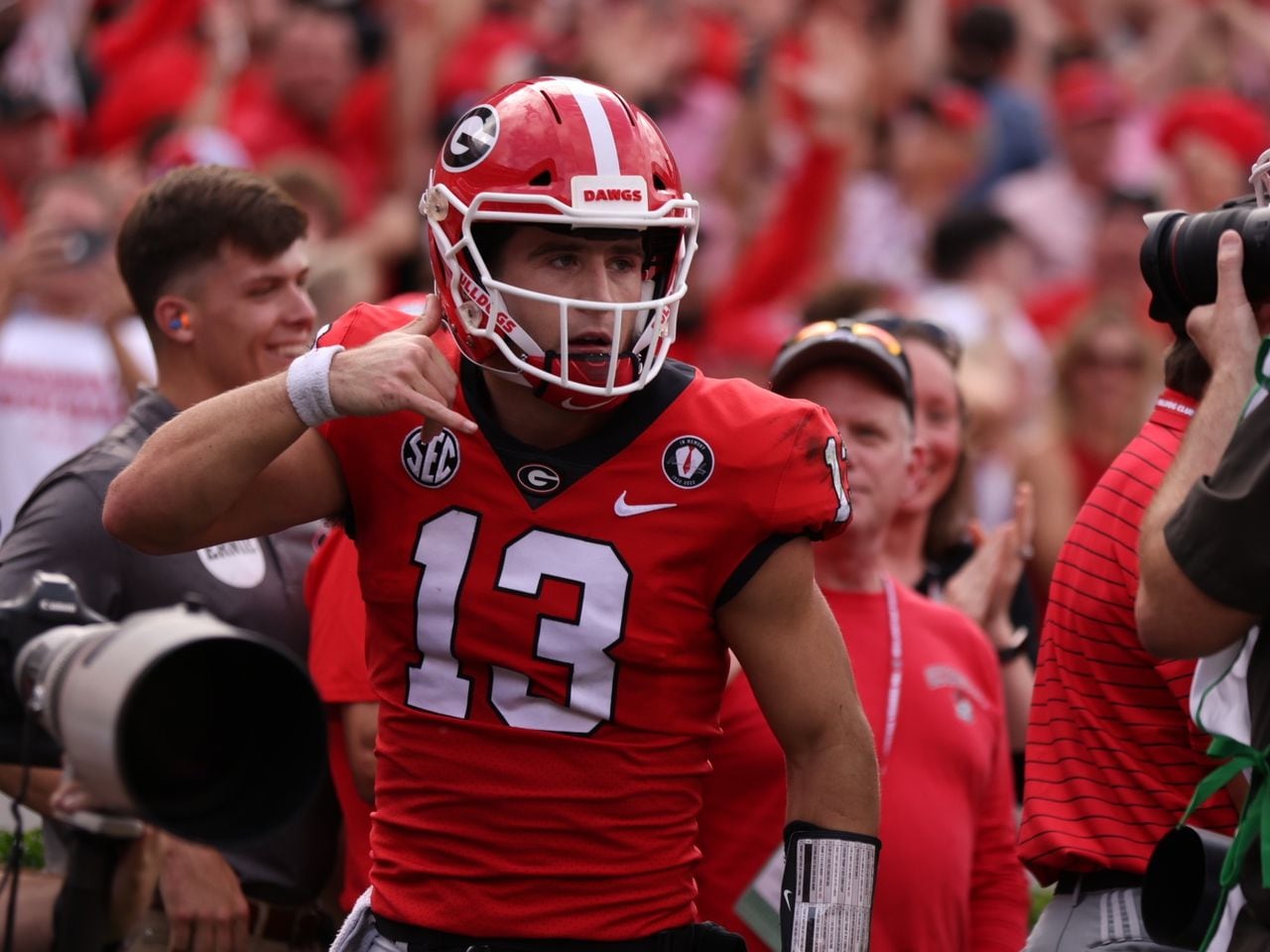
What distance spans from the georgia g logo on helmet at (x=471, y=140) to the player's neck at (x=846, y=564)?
4.62ft

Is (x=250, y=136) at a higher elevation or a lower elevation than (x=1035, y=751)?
higher

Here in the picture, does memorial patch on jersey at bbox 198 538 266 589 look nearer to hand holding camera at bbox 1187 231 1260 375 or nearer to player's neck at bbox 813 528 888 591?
player's neck at bbox 813 528 888 591

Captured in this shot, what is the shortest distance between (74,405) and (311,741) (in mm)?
4540

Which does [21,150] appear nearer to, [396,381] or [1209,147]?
[1209,147]

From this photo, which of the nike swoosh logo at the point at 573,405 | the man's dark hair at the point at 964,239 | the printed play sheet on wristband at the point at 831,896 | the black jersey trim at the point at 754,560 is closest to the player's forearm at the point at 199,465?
the nike swoosh logo at the point at 573,405

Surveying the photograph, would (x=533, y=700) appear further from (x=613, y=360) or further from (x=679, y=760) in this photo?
(x=613, y=360)

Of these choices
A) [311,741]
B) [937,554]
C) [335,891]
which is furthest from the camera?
[937,554]

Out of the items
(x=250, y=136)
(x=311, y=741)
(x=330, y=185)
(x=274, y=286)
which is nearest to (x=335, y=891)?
(x=274, y=286)

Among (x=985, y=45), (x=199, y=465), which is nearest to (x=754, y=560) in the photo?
(x=199, y=465)

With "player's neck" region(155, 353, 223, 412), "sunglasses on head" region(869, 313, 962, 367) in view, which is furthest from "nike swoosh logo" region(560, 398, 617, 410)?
"sunglasses on head" region(869, 313, 962, 367)

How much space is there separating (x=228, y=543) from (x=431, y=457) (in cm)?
120

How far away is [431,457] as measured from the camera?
3.27 metres

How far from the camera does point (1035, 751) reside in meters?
3.71

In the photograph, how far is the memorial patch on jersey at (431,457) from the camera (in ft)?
10.7
